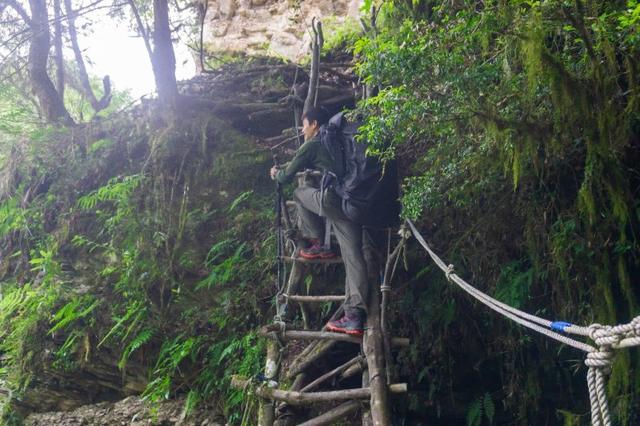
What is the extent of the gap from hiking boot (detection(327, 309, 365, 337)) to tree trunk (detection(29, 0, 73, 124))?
6868mm

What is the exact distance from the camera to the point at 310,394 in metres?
4.60

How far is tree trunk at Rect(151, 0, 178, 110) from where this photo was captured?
7.71 metres

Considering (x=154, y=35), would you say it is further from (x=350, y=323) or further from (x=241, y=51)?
(x=350, y=323)

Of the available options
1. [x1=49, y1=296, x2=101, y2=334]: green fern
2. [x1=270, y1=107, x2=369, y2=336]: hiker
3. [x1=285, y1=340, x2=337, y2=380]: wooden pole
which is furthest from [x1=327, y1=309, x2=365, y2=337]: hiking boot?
[x1=49, y1=296, x2=101, y2=334]: green fern

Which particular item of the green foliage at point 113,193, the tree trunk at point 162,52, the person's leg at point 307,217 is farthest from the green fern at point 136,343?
the tree trunk at point 162,52

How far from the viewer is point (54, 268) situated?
7602 mm

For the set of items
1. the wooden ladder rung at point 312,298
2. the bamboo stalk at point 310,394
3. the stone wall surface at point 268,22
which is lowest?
the bamboo stalk at point 310,394

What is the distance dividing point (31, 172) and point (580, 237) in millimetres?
8003

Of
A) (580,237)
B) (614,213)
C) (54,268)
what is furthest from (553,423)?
(54,268)

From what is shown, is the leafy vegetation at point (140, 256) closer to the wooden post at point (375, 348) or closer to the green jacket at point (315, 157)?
the wooden post at point (375, 348)

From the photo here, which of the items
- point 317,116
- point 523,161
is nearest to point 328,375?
point 523,161

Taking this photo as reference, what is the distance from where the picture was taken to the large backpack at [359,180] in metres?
4.99

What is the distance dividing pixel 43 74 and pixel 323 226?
6699 millimetres

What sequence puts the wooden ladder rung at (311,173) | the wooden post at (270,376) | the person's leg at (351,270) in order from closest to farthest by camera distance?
the wooden post at (270,376) → the person's leg at (351,270) → the wooden ladder rung at (311,173)
